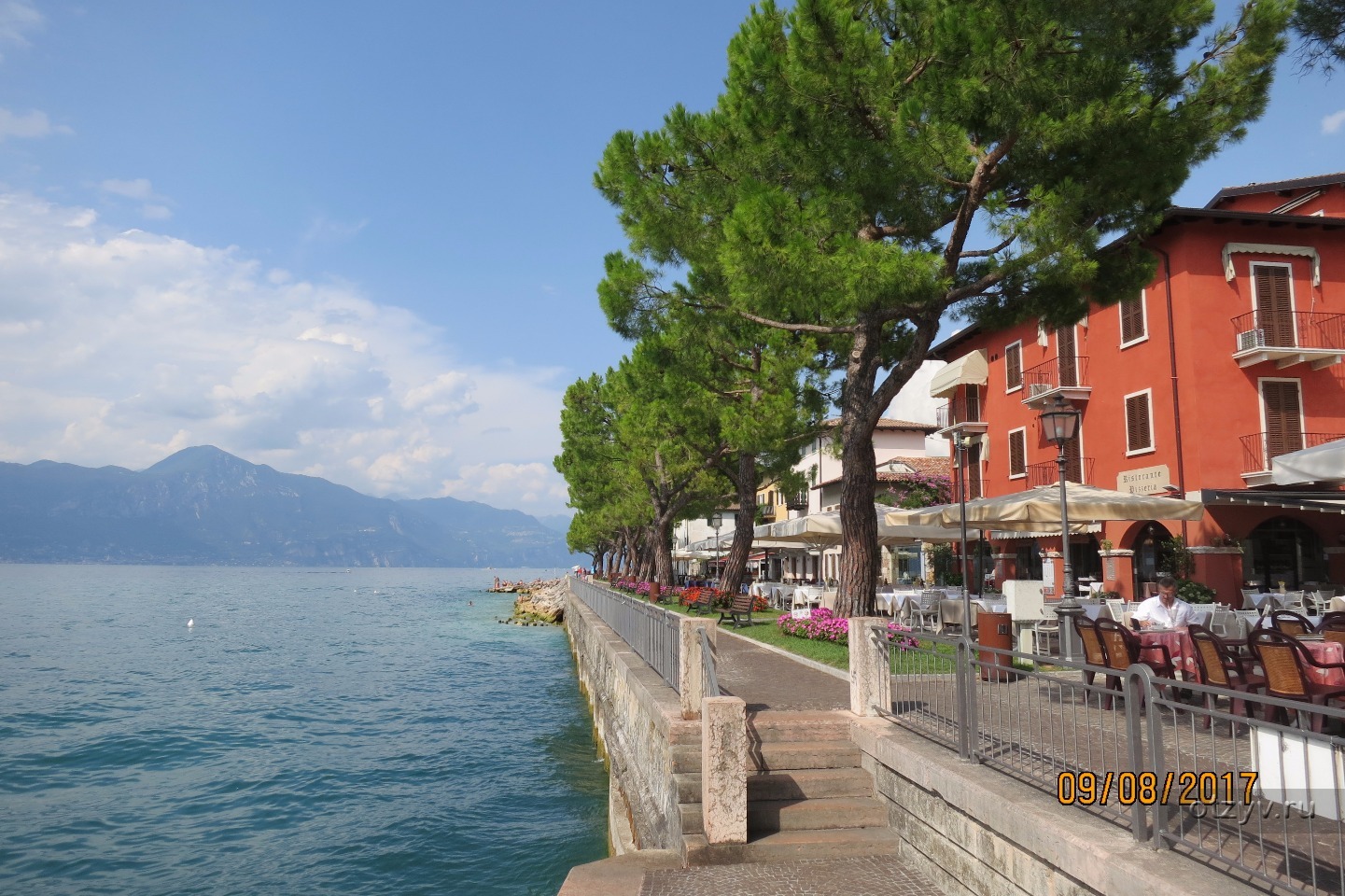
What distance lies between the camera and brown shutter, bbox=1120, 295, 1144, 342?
22.5 meters

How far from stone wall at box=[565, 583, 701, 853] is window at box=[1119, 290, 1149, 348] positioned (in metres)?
15.9

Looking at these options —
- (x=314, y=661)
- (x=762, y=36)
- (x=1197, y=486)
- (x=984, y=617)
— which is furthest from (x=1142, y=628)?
(x=314, y=661)

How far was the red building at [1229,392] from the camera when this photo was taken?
66.3ft

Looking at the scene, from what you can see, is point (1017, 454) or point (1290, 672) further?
point (1017, 454)

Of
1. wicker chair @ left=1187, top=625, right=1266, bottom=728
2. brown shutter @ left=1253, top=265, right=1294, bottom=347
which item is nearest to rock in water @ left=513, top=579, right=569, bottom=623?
brown shutter @ left=1253, top=265, right=1294, bottom=347

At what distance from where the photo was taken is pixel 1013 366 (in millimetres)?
28094

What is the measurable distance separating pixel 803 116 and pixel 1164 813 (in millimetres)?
9317

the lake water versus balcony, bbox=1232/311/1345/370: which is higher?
balcony, bbox=1232/311/1345/370

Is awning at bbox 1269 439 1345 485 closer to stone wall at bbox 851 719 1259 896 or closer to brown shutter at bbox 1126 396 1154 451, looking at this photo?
stone wall at bbox 851 719 1259 896

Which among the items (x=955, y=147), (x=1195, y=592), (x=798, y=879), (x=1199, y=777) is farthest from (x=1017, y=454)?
(x=1199, y=777)

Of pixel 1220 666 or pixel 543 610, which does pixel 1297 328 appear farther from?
pixel 543 610

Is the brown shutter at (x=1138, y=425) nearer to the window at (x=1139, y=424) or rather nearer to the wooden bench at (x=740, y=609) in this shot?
the window at (x=1139, y=424)
